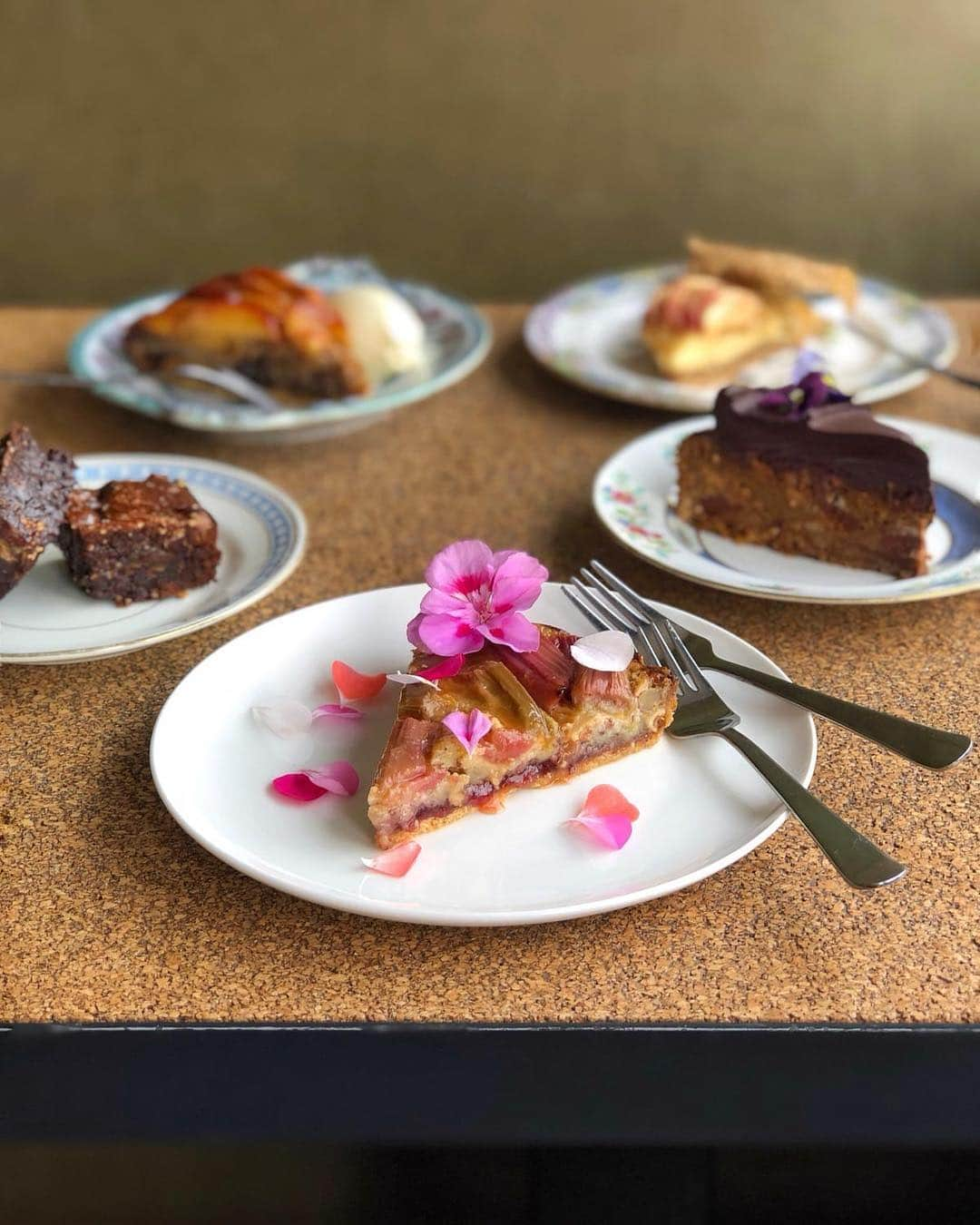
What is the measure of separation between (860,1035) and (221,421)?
915mm

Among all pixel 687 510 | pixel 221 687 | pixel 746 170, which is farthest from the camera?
pixel 746 170

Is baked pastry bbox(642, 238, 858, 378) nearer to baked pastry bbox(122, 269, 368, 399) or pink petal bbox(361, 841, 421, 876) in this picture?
baked pastry bbox(122, 269, 368, 399)

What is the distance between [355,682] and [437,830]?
0.50 ft

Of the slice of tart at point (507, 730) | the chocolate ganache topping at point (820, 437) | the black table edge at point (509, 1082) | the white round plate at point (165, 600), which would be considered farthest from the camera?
the chocolate ganache topping at point (820, 437)

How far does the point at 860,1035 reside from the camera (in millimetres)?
646

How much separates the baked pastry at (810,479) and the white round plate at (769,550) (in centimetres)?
2

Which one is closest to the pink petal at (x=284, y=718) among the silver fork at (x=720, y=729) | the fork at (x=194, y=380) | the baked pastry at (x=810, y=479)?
the silver fork at (x=720, y=729)

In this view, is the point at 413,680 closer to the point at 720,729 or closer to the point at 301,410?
the point at 720,729

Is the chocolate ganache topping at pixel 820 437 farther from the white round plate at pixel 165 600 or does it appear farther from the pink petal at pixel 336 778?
the pink petal at pixel 336 778

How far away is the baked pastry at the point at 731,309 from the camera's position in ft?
4.95

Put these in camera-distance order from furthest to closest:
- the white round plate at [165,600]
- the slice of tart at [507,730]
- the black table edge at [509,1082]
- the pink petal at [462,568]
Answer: the white round plate at [165,600] < the pink petal at [462,568] < the slice of tart at [507,730] < the black table edge at [509,1082]

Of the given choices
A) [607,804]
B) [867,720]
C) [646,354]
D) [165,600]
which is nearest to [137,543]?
[165,600]

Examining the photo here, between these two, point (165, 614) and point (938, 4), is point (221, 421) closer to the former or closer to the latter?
point (165, 614)

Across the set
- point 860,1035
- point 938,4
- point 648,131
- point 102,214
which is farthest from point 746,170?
point 860,1035
